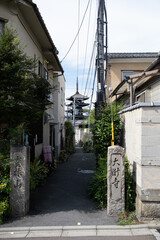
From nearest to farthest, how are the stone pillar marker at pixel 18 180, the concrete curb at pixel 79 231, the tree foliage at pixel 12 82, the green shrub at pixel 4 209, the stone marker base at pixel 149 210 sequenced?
the concrete curb at pixel 79 231
the stone marker base at pixel 149 210
the green shrub at pixel 4 209
the tree foliage at pixel 12 82
the stone pillar marker at pixel 18 180

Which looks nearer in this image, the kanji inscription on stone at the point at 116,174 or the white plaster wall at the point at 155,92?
the kanji inscription on stone at the point at 116,174

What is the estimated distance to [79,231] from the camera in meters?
5.50

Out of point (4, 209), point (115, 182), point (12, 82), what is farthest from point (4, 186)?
point (115, 182)

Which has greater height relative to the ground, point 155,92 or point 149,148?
point 155,92

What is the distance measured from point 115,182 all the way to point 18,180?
2899 mm

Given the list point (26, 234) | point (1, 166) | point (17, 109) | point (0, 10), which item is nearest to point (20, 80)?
point (17, 109)

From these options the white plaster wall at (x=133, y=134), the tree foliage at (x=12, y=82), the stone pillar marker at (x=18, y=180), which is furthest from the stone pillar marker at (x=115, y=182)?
the tree foliage at (x=12, y=82)

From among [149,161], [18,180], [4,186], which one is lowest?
[4,186]

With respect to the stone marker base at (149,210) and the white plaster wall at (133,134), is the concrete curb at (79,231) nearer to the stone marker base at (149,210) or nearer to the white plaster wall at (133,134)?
the stone marker base at (149,210)

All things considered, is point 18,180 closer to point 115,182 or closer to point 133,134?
point 115,182

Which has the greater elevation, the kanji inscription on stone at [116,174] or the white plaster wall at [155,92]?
the white plaster wall at [155,92]

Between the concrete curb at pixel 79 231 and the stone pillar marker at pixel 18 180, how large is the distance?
0.73 metres

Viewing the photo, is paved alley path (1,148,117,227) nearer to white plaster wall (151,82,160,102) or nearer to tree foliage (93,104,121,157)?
tree foliage (93,104,121,157)

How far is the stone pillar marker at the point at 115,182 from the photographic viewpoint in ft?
20.6
